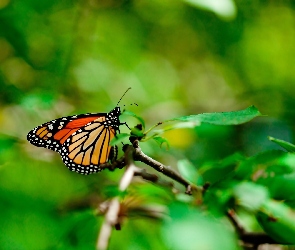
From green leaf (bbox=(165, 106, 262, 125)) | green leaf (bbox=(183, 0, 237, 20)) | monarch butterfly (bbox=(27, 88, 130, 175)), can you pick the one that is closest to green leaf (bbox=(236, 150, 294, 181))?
green leaf (bbox=(165, 106, 262, 125))

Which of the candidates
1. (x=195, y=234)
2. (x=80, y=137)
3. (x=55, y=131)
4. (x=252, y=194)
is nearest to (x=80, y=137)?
(x=80, y=137)

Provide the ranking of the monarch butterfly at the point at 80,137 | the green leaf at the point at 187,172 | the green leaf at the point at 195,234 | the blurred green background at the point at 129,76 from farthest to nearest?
the blurred green background at the point at 129,76
the monarch butterfly at the point at 80,137
the green leaf at the point at 187,172
the green leaf at the point at 195,234

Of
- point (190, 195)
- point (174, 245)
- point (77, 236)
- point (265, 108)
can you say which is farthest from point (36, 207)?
point (265, 108)

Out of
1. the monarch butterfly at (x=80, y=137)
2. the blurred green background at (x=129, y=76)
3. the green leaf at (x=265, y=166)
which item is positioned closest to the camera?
the green leaf at (x=265, y=166)

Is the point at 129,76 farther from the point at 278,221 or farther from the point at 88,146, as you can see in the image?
the point at 278,221

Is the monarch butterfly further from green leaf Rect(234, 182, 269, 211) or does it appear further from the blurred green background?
green leaf Rect(234, 182, 269, 211)

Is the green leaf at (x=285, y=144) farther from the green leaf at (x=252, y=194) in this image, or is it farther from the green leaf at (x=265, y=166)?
the green leaf at (x=252, y=194)

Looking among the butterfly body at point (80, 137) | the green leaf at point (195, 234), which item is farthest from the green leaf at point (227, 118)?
the butterfly body at point (80, 137)
